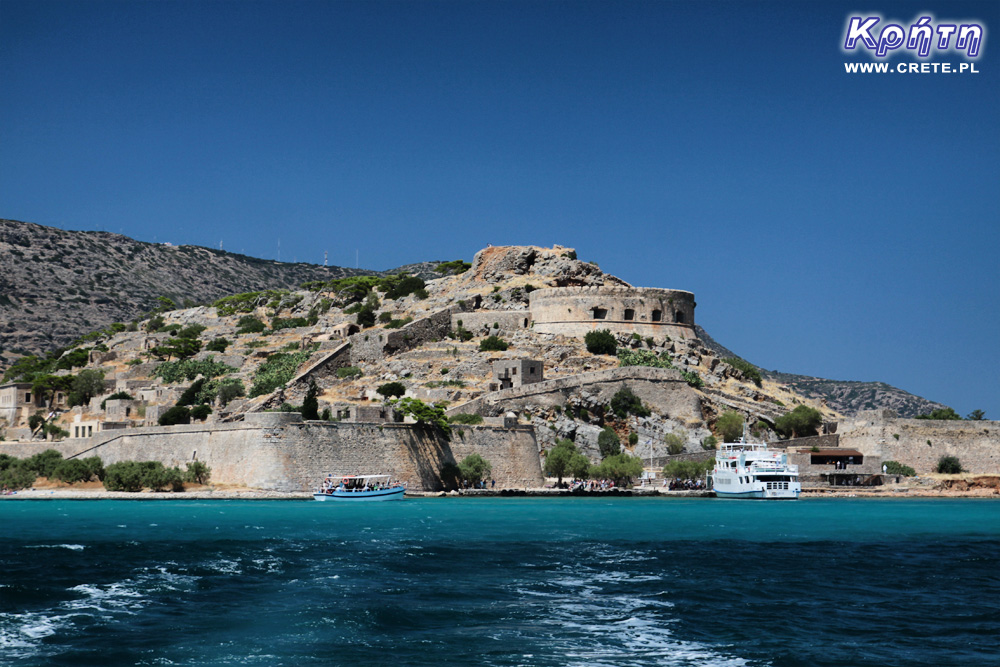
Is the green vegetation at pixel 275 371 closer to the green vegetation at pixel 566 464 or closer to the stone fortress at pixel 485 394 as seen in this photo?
the stone fortress at pixel 485 394

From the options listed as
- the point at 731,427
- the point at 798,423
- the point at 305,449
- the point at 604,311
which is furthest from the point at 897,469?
Result: the point at 305,449

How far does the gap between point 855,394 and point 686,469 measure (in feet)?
→ 327

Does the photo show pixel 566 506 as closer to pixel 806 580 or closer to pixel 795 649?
pixel 806 580

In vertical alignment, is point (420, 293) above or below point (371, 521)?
above

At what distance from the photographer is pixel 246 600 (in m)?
19.6

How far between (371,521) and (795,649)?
2052 centimetres

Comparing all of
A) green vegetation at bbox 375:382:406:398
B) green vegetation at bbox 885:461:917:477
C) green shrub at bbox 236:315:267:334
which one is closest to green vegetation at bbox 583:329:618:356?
green vegetation at bbox 375:382:406:398

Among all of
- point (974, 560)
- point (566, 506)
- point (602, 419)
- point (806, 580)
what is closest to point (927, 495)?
point (602, 419)

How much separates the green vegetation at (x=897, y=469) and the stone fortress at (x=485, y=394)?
1.31ft

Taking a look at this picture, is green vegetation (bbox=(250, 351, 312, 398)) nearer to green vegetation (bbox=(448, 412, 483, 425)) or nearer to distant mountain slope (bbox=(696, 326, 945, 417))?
green vegetation (bbox=(448, 412, 483, 425))

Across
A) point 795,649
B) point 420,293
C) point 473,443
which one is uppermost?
point 420,293

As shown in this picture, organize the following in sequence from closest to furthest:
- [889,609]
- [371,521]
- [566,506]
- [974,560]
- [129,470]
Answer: [889,609], [974,560], [371,521], [566,506], [129,470]

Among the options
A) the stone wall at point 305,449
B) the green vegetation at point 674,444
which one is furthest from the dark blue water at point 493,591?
the green vegetation at point 674,444

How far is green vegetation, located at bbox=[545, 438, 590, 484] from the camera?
48.6 meters
